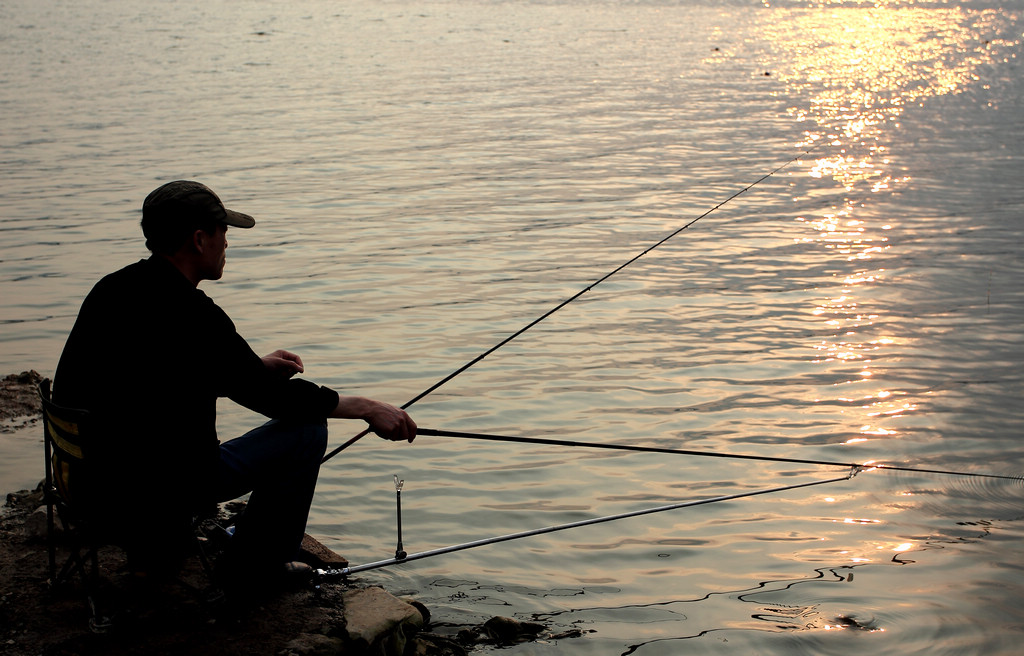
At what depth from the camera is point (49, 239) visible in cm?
975

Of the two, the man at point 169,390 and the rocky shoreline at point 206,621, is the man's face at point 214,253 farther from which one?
the rocky shoreline at point 206,621

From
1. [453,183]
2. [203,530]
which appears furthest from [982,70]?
[203,530]

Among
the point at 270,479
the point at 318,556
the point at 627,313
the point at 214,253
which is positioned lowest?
the point at 318,556

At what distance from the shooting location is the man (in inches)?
121

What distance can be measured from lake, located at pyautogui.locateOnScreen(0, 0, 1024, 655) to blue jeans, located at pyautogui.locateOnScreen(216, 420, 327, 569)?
1.66ft

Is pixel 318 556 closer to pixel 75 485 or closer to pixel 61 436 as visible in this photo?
pixel 75 485

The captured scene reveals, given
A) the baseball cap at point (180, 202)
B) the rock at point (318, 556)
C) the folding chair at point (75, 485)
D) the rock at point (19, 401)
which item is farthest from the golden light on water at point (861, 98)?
the rock at point (19, 401)

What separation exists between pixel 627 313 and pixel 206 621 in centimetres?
496

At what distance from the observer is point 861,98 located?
19.3m

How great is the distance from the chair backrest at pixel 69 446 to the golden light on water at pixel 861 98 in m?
4.03

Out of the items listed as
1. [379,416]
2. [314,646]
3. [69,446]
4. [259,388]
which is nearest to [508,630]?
[314,646]

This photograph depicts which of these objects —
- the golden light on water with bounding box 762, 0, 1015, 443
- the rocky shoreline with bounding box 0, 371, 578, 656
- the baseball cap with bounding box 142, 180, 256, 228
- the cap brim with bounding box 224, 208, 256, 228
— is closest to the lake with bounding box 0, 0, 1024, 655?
the golden light on water with bounding box 762, 0, 1015, 443

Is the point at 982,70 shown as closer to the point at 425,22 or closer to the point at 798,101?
the point at 798,101

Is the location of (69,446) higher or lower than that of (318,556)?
higher
